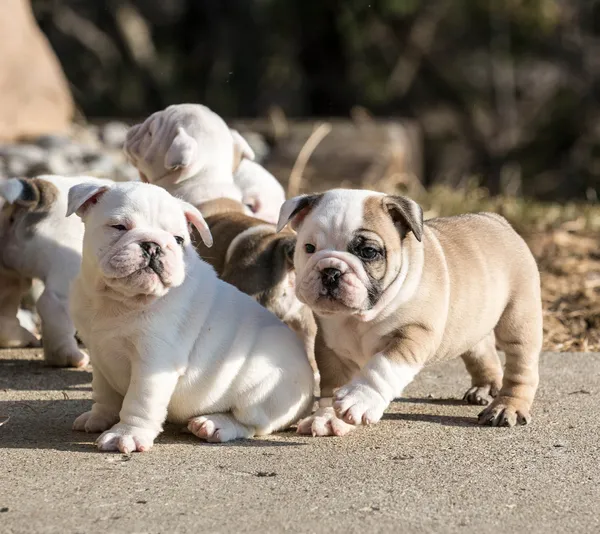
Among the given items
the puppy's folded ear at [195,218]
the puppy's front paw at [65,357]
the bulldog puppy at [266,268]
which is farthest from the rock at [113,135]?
the puppy's folded ear at [195,218]

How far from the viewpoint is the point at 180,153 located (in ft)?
18.8

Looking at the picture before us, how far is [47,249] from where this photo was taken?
5457 millimetres

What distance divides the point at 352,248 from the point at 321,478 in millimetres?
905

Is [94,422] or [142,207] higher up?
[142,207]

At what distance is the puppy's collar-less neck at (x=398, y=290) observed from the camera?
415cm

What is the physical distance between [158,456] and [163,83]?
47.8 ft

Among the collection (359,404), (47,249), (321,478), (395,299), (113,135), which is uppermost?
(395,299)

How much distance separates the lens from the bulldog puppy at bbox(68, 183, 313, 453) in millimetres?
3918

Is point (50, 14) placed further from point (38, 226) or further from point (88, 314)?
point (88, 314)

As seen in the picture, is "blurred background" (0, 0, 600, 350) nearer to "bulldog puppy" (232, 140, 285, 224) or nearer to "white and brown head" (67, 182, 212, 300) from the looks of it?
"bulldog puppy" (232, 140, 285, 224)

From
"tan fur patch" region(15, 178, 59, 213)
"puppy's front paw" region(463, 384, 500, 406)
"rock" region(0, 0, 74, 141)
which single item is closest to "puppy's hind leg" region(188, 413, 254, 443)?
"puppy's front paw" region(463, 384, 500, 406)

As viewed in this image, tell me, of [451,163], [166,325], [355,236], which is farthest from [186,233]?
[451,163]

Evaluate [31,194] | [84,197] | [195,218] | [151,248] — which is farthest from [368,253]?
[31,194]

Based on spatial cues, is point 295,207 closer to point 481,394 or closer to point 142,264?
point 142,264
